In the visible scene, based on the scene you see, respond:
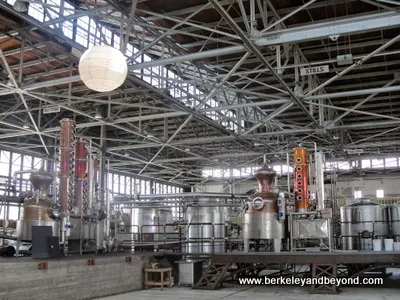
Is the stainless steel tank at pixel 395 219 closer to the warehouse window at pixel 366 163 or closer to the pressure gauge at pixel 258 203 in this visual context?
the pressure gauge at pixel 258 203

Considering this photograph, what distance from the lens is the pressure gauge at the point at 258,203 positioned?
577 inches

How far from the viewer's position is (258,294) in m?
11.9

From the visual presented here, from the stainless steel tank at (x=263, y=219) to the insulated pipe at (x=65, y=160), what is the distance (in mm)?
5729

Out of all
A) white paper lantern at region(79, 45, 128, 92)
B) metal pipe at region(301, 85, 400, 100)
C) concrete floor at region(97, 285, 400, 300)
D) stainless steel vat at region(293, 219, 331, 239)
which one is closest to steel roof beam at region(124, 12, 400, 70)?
metal pipe at region(301, 85, 400, 100)

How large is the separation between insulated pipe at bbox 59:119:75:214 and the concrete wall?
2428mm

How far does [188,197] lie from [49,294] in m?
11.9

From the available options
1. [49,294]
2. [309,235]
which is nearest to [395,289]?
[309,235]

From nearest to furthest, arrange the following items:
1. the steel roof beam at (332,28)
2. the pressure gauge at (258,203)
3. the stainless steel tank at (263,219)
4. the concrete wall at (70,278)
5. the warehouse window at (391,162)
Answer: the concrete wall at (70,278) < the steel roof beam at (332,28) < the stainless steel tank at (263,219) < the pressure gauge at (258,203) < the warehouse window at (391,162)

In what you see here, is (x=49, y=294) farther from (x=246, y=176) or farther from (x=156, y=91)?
(x=246, y=176)

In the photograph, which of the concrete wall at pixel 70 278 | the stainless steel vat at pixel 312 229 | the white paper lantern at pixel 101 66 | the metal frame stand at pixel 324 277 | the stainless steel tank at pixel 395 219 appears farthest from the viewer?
the stainless steel tank at pixel 395 219

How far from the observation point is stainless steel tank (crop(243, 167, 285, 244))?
47.5 feet

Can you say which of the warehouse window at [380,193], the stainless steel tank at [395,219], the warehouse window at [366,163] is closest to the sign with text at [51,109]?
the stainless steel tank at [395,219]

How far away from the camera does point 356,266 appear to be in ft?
45.5

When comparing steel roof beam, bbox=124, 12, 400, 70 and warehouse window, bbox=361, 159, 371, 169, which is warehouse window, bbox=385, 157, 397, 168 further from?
steel roof beam, bbox=124, 12, 400, 70
